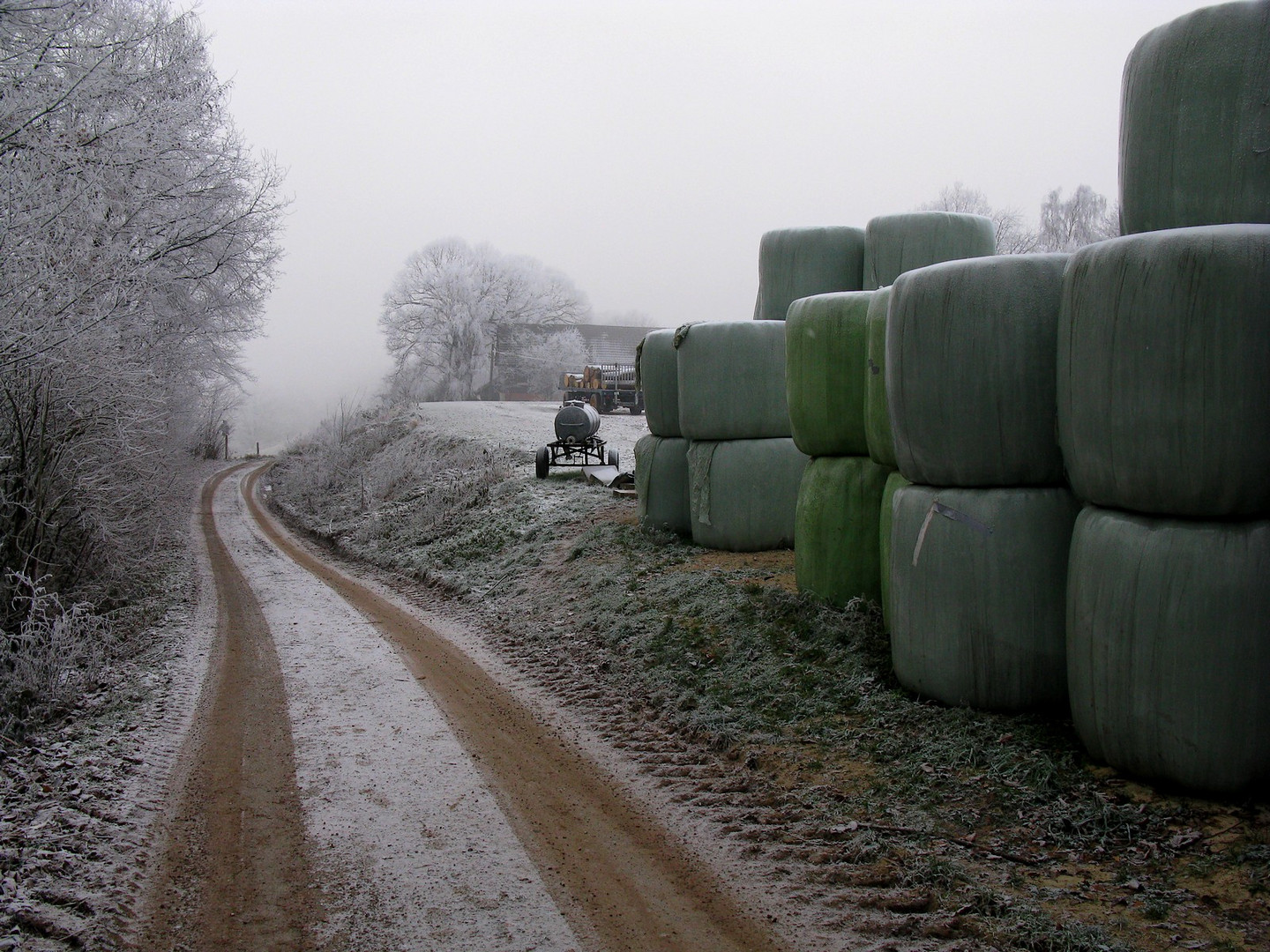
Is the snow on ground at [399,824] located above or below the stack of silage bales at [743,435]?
below

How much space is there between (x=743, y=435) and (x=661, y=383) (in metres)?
1.49

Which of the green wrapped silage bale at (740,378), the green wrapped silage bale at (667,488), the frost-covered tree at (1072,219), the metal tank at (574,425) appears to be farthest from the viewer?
the frost-covered tree at (1072,219)

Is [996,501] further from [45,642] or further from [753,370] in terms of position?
[45,642]

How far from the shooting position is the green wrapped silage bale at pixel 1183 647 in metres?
3.69

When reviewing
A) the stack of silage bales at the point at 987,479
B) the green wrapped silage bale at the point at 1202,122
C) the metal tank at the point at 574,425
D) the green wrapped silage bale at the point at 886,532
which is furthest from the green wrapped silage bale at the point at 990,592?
the metal tank at the point at 574,425

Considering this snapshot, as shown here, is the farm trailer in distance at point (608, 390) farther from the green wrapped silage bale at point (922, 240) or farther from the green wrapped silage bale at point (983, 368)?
the green wrapped silage bale at point (983, 368)

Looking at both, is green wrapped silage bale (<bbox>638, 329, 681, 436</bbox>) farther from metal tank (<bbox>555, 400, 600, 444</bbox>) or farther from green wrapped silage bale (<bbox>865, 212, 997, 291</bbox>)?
metal tank (<bbox>555, 400, 600, 444</bbox>)

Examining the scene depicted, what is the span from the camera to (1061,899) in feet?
11.2

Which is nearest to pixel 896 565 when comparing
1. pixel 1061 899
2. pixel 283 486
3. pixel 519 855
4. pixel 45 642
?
pixel 1061 899

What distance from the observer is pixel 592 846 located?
415cm

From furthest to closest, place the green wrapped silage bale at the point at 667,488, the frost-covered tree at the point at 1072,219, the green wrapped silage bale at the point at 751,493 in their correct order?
the frost-covered tree at the point at 1072,219 < the green wrapped silage bale at the point at 667,488 < the green wrapped silage bale at the point at 751,493

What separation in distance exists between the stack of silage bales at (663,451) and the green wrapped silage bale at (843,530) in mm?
3478

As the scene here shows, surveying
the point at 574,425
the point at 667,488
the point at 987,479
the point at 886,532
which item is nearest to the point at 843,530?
the point at 886,532

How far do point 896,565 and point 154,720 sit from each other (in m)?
4.71
